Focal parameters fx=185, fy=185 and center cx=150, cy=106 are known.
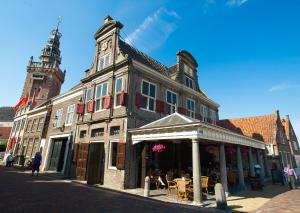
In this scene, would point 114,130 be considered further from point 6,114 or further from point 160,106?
point 6,114

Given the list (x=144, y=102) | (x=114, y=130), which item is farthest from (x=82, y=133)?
(x=144, y=102)

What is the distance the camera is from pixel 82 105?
16.6 metres

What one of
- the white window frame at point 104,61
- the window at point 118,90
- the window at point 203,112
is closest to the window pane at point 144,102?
the window at point 118,90

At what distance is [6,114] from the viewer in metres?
43.9

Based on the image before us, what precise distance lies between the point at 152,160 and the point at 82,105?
807 centimetres

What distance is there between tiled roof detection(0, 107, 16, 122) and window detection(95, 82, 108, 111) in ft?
128

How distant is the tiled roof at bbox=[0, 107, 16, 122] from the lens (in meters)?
42.8

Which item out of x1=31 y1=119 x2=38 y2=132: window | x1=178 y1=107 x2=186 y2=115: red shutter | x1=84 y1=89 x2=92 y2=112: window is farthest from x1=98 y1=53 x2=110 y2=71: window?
x1=31 y1=119 x2=38 y2=132: window

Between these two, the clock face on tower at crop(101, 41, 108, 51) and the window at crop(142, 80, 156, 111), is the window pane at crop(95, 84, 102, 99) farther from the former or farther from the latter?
the window at crop(142, 80, 156, 111)

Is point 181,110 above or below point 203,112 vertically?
below

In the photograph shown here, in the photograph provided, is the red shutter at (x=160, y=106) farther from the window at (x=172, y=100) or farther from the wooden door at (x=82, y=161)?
the wooden door at (x=82, y=161)

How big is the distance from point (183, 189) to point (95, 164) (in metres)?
6.88

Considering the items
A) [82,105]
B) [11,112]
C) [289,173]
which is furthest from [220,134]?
[11,112]

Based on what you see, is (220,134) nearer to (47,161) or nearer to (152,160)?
(152,160)
